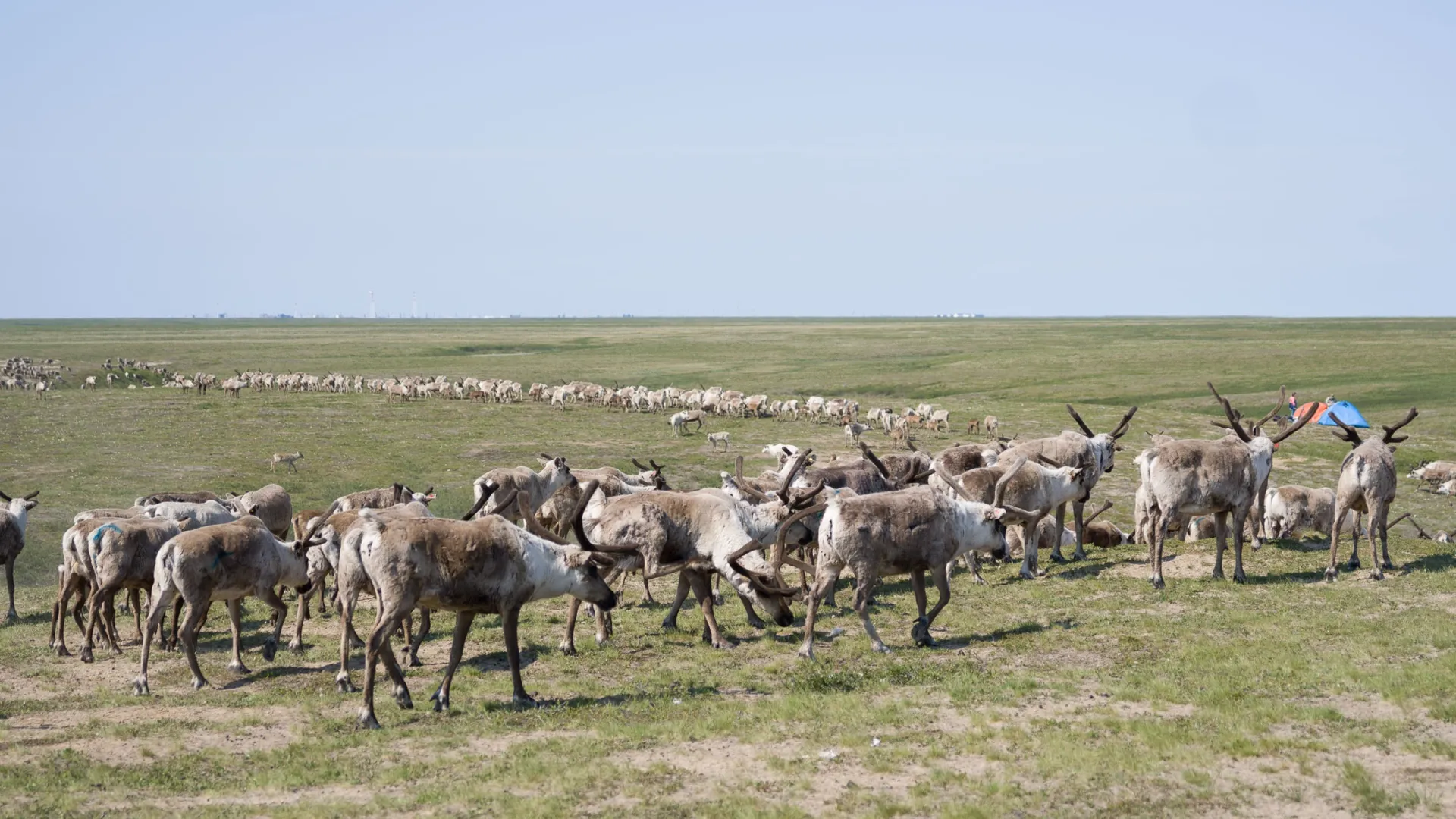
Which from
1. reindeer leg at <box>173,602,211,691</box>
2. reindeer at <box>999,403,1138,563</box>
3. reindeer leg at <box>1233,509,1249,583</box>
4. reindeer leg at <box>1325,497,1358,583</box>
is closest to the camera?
reindeer leg at <box>173,602,211,691</box>

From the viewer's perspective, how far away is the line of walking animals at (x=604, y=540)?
1308cm

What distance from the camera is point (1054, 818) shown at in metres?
9.69

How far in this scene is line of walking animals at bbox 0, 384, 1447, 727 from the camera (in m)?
13.1

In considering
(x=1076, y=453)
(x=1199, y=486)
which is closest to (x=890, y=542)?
(x=1199, y=486)

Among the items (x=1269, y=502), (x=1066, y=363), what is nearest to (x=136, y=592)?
(x=1269, y=502)

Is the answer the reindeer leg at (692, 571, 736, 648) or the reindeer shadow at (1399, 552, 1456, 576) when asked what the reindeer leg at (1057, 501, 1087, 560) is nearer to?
the reindeer shadow at (1399, 552, 1456, 576)

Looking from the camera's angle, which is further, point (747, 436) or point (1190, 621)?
point (747, 436)

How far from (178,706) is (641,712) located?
5173 millimetres

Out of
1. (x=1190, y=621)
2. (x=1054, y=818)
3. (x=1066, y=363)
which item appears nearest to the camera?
(x=1054, y=818)

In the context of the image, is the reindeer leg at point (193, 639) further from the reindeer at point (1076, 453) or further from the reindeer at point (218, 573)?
the reindeer at point (1076, 453)

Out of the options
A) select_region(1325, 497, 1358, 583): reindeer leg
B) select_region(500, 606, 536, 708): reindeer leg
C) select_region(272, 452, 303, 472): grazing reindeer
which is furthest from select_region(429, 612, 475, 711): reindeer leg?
select_region(272, 452, 303, 472): grazing reindeer

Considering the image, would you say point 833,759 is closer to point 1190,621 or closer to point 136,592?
point 1190,621

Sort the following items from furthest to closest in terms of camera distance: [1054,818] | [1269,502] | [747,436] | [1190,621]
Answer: [747,436] → [1269,502] → [1190,621] → [1054,818]

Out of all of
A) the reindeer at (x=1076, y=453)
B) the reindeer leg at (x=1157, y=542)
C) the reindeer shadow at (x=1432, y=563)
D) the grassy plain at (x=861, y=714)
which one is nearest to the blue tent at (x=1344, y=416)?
the grassy plain at (x=861, y=714)
